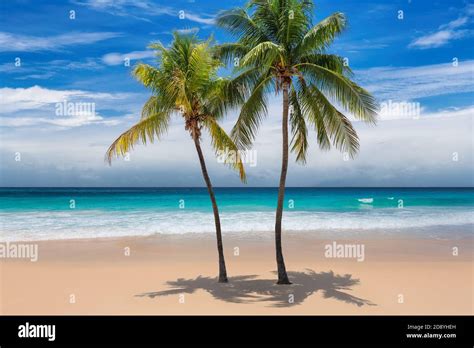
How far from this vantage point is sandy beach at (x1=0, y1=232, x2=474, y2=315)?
32.0 ft

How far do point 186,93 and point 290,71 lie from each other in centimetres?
275

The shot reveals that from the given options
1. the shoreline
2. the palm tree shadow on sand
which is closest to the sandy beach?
the palm tree shadow on sand

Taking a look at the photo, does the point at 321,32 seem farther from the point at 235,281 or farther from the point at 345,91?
the point at 235,281

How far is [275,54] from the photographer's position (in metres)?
10.1

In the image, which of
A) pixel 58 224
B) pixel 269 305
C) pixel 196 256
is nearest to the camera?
pixel 269 305

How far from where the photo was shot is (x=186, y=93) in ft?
35.3

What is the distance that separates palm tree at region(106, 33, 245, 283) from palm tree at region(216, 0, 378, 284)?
0.69m

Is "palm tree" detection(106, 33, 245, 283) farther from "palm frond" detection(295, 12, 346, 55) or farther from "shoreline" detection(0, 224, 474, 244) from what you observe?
"shoreline" detection(0, 224, 474, 244)

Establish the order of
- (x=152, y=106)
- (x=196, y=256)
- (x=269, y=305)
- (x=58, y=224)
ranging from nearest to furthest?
(x=269, y=305) → (x=152, y=106) → (x=196, y=256) → (x=58, y=224)

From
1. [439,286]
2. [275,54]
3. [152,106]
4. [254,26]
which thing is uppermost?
[254,26]

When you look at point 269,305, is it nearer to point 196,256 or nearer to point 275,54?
point 275,54

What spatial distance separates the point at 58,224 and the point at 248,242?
1458 centimetres

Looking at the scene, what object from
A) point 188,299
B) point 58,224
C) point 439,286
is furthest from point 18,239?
point 439,286

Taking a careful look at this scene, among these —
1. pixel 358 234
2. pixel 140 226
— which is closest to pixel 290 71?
pixel 358 234
